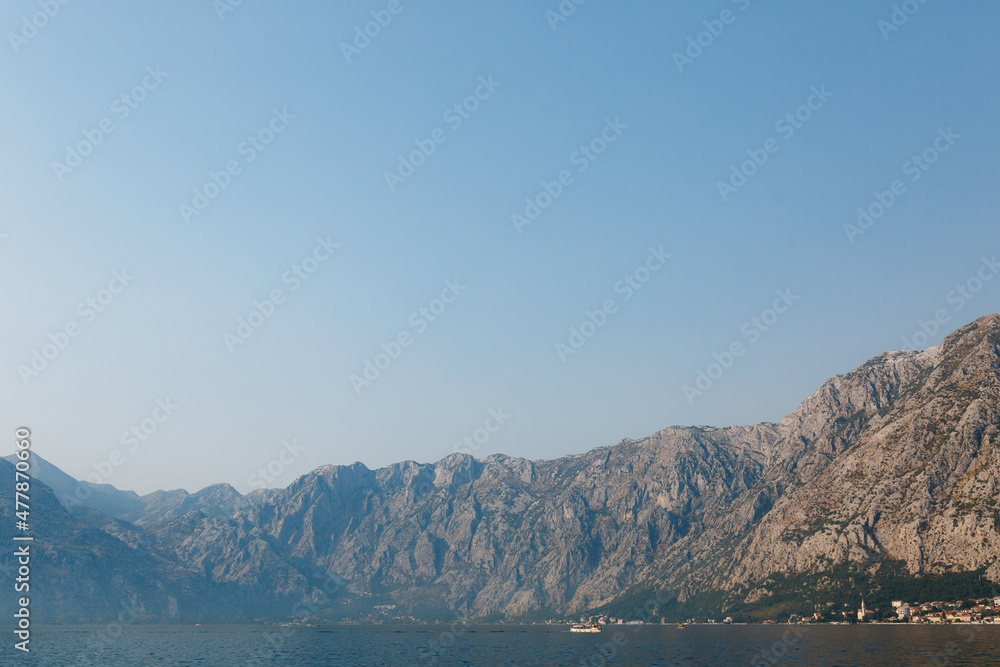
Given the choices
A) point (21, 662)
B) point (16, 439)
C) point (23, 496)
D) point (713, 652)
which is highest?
point (16, 439)

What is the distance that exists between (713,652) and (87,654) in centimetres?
17914

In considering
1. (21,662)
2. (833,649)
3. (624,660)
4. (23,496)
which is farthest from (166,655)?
(833,649)

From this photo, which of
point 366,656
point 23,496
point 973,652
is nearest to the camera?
point 23,496

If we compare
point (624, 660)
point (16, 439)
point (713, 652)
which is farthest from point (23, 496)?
point (713, 652)

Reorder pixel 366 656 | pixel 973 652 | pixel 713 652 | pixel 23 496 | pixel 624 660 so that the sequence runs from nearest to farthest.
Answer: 1. pixel 23 496
2. pixel 973 652
3. pixel 624 660
4. pixel 713 652
5. pixel 366 656

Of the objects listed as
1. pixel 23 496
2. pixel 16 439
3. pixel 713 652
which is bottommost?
pixel 713 652

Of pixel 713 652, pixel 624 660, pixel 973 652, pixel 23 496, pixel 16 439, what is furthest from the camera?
pixel 713 652

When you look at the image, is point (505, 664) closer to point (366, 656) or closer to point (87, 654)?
point (366, 656)

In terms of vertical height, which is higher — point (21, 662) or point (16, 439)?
point (16, 439)

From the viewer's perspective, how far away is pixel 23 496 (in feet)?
432

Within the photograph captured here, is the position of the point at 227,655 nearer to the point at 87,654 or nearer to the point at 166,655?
the point at 166,655

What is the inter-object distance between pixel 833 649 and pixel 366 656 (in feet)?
416

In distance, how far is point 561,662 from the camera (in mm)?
165875

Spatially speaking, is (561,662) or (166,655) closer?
(561,662)
